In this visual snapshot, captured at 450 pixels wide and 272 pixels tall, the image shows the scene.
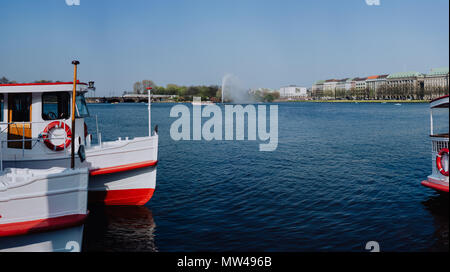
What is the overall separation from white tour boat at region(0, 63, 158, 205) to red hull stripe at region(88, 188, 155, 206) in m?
0.03

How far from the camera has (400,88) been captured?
185 meters

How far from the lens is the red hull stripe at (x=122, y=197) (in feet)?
44.1

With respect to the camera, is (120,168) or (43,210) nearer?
(43,210)

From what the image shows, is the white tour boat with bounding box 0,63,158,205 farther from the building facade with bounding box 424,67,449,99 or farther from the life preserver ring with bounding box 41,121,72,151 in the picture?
the building facade with bounding box 424,67,449,99

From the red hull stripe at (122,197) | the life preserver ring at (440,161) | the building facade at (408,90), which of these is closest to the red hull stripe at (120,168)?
the red hull stripe at (122,197)

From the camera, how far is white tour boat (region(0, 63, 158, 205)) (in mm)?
12664

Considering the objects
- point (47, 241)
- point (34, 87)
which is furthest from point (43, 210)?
point (34, 87)

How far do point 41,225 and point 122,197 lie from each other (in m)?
5.01

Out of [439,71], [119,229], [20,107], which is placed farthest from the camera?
[439,71]

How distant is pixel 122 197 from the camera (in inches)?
540

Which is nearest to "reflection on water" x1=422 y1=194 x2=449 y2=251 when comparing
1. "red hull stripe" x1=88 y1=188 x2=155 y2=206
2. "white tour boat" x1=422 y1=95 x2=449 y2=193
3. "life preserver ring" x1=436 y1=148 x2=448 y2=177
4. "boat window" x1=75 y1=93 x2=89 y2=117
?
"white tour boat" x1=422 y1=95 x2=449 y2=193

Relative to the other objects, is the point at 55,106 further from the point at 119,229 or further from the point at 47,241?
the point at 47,241
